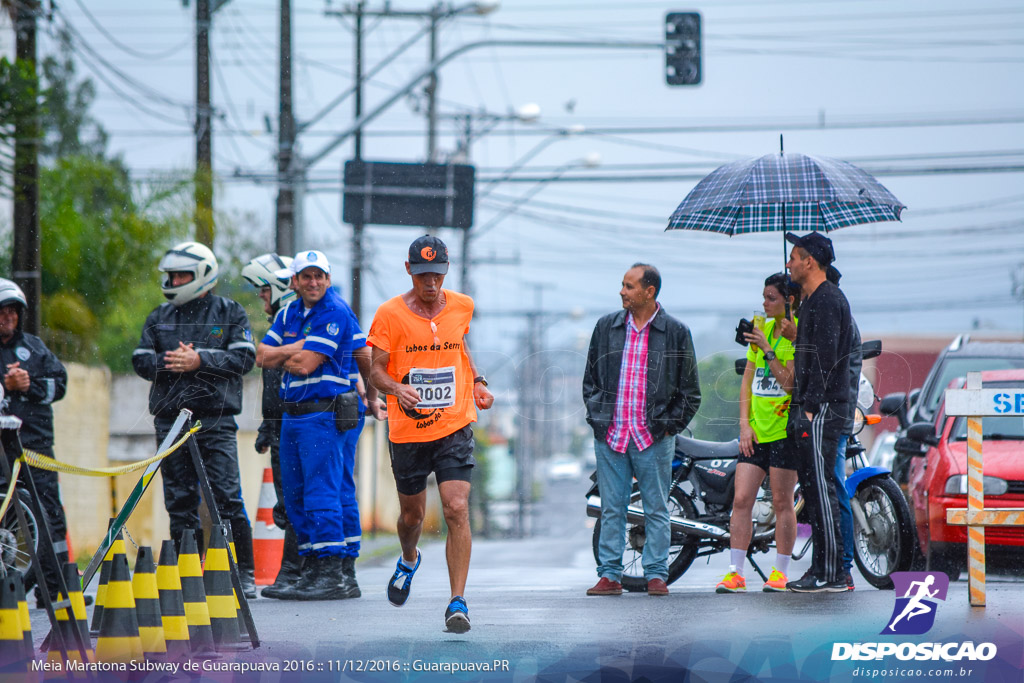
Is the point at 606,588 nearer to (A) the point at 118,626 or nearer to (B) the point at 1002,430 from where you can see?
(B) the point at 1002,430

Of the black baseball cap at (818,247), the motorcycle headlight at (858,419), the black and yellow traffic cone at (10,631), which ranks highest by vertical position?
the black baseball cap at (818,247)

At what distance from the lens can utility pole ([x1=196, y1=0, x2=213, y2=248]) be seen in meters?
15.3

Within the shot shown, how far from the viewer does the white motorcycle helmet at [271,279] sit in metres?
8.20

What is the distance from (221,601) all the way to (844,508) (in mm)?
3958

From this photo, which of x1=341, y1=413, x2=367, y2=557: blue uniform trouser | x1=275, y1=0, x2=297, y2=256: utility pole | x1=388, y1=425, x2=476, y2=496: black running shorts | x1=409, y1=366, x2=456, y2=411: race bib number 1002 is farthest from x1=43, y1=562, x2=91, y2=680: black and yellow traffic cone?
x1=275, y1=0, x2=297, y2=256: utility pole

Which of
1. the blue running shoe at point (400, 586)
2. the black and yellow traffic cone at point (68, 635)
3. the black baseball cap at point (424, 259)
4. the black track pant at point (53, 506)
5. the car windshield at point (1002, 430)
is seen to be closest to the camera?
the black and yellow traffic cone at point (68, 635)

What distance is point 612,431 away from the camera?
7766 millimetres

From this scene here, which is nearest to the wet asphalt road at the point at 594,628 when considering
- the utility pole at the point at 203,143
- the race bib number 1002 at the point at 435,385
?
the race bib number 1002 at the point at 435,385

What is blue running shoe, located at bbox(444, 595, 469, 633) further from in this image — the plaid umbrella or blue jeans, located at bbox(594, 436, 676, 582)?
the plaid umbrella

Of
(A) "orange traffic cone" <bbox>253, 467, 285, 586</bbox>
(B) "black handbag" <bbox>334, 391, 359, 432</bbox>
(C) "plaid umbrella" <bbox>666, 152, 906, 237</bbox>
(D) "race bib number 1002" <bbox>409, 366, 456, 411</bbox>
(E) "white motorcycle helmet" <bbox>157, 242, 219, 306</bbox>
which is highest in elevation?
(C) "plaid umbrella" <bbox>666, 152, 906, 237</bbox>

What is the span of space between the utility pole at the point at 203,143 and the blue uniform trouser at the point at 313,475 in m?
7.83

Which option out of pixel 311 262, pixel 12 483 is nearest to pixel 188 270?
pixel 311 262

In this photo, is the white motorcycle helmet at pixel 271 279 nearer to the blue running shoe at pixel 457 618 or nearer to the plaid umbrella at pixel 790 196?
the plaid umbrella at pixel 790 196

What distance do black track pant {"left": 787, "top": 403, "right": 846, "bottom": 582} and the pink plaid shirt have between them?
84 centimetres
